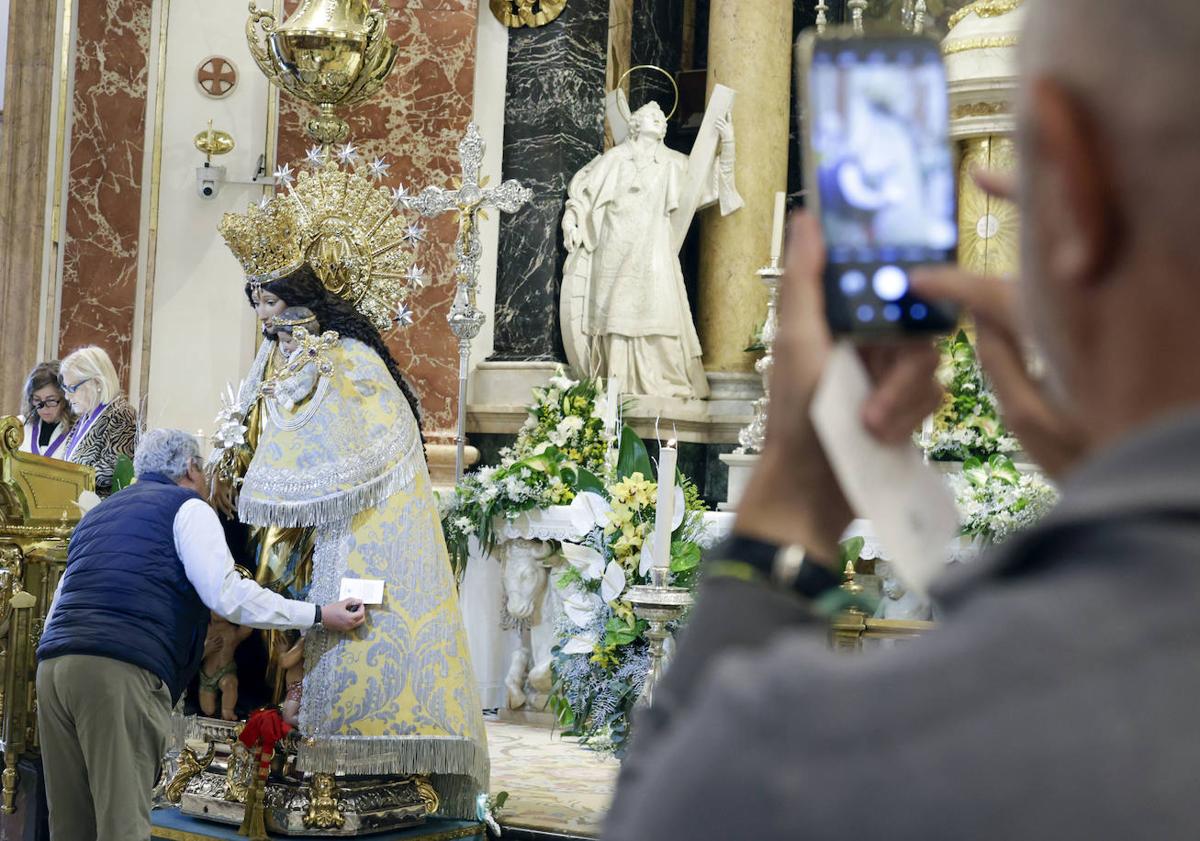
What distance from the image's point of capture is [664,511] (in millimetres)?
4039

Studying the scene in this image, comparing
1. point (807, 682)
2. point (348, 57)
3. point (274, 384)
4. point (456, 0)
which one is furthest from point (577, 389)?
point (807, 682)

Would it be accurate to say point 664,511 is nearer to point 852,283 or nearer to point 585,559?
point 585,559

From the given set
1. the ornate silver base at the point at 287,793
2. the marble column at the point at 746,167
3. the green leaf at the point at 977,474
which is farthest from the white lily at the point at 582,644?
the marble column at the point at 746,167

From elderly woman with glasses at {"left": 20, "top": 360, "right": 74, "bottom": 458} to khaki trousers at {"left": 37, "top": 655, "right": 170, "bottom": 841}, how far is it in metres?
3.08

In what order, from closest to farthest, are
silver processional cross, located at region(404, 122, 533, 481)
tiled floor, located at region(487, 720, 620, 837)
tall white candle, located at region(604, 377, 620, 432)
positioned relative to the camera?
1. tiled floor, located at region(487, 720, 620, 837)
2. silver processional cross, located at region(404, 122, 533, 481)
3. tall white candle, located at region(604, 377, 620, 432)

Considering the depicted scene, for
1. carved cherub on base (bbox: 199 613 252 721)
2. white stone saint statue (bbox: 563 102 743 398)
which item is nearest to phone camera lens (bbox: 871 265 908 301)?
carved cherub on base (bbox: 199 613 252 721)

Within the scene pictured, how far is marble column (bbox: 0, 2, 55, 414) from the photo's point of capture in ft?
32.2

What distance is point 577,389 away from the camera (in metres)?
8.69

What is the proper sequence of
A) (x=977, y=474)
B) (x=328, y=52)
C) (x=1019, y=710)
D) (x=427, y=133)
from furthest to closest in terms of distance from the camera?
(x=427, y=133)
(x=328, y=52)
(x=977, y=474)
(x=1019, y=710)

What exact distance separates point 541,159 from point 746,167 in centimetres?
124

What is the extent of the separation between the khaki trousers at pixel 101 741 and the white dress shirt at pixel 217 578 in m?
0.30

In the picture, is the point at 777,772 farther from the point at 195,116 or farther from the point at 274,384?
the point at 195,116

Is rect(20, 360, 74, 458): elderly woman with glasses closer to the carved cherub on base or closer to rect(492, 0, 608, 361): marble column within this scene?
the carved cherub on base

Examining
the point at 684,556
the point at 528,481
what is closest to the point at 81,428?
the point at 528,481
